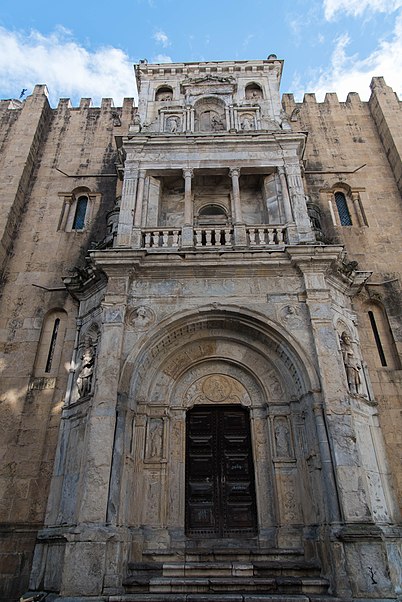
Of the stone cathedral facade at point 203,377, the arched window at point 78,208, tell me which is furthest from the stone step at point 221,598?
the arched window at point 78,208

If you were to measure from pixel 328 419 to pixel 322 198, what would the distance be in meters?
9.30

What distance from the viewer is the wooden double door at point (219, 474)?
31.3 ft

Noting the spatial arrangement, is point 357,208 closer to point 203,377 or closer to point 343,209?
point 343,209

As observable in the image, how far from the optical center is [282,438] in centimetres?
996

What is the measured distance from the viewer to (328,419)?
28.9 feet

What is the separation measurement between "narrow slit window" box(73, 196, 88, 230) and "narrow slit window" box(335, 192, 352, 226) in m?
9.21

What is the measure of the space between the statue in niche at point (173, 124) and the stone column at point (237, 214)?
327 cm

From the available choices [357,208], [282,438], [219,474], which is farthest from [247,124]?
[219,474]

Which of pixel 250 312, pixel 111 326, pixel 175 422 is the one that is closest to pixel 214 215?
pixel 250 312

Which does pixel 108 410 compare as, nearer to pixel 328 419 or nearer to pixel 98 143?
pixel 328 419

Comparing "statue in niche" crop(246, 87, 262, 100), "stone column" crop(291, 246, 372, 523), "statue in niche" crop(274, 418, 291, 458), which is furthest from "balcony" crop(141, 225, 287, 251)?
"statue in niche" crop(246, 87, 262, 100)

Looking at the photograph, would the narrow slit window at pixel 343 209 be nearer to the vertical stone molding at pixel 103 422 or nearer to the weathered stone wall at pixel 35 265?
the weathered stone wall at pixel 35 265

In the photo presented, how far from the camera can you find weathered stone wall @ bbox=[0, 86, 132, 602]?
33.7 feet

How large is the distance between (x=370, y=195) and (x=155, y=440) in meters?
11.3
